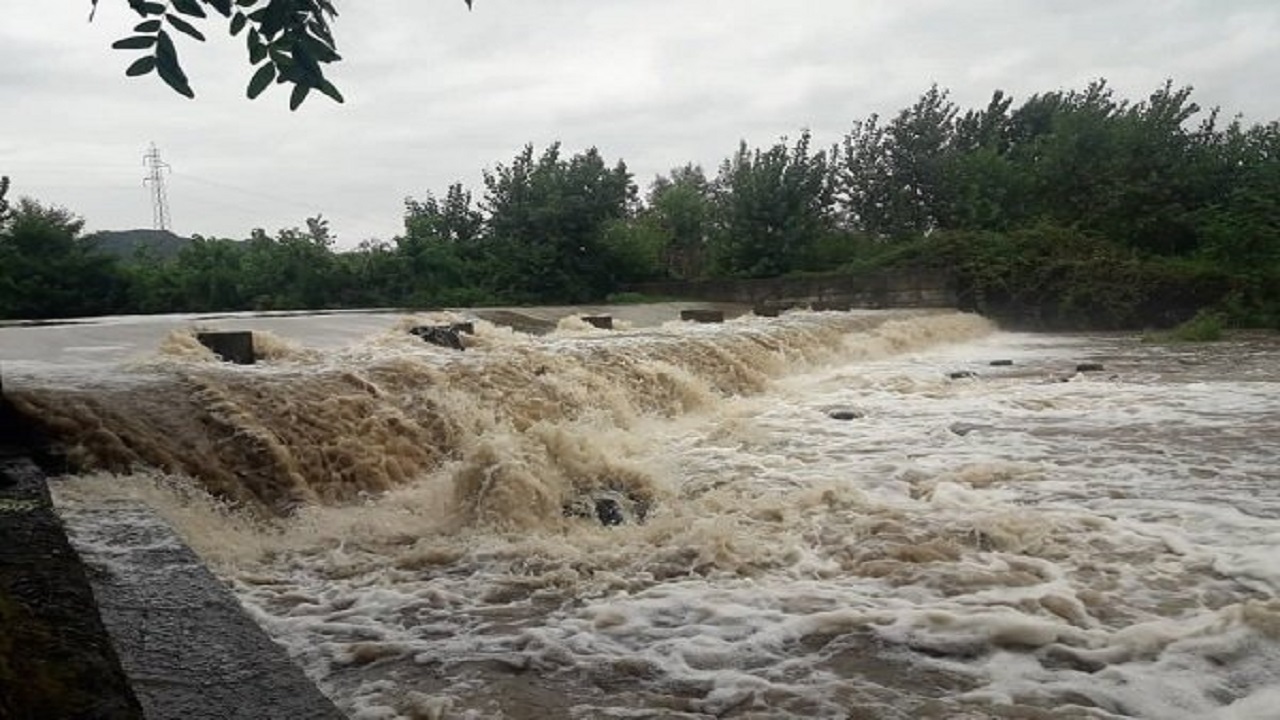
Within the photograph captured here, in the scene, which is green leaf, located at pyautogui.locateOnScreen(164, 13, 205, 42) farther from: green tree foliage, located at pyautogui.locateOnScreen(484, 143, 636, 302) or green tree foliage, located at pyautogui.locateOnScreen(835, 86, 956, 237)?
green tree foliage, located at pyautogui.locateOnScreen(835, 86, 956, 237)

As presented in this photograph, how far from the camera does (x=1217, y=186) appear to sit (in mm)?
24422

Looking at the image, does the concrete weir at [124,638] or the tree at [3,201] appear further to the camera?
the tree at [3,201]

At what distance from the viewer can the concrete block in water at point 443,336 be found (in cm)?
930

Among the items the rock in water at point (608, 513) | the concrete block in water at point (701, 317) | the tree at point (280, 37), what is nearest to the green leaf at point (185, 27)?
the tree at point (280, 37)

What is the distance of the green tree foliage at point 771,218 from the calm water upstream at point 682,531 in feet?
55.5

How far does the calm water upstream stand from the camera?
2889 millimetres

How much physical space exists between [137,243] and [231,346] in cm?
2165

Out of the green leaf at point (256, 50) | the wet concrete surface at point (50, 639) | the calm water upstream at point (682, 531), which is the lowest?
the calm water upstream at point (682, 531)

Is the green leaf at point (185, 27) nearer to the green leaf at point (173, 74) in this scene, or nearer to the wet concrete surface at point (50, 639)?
the green leaf at point (173, 74)

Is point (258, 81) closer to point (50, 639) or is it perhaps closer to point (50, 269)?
point (50, 639)

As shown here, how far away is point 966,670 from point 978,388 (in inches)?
302

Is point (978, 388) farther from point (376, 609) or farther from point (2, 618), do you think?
point (2, 618)

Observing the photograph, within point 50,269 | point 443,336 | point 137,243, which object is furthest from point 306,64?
point 137,243

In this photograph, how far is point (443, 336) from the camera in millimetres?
9445
